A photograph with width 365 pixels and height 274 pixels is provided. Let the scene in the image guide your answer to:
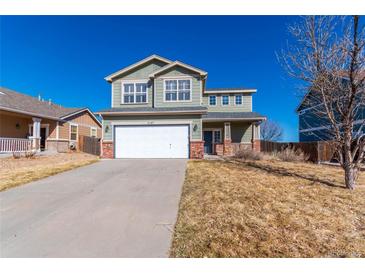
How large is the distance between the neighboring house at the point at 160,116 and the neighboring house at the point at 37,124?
23.3 ft

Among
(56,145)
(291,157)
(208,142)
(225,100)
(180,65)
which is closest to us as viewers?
(291,157)

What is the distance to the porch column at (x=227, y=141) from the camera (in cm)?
1578

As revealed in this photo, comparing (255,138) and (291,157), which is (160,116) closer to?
(255,138)

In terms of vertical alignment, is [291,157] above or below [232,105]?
below

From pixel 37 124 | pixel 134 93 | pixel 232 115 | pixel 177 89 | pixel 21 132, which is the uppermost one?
pixel 177 89

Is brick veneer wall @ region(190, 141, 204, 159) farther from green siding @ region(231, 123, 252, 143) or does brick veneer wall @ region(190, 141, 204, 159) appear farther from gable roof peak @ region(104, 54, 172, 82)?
gable roof peak @ region(104, 54, 172, 82)

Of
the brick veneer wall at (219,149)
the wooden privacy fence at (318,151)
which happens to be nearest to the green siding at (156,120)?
the brick veneer wall at (219,149)

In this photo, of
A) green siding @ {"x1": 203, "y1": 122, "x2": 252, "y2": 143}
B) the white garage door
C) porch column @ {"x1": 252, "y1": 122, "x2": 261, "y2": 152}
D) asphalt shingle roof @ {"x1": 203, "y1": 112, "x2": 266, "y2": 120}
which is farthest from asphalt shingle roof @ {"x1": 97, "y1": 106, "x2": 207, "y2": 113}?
porch column @ {"x1": 252, "y1": 122, "x2": 261, "y2": 152}

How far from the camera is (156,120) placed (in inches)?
505

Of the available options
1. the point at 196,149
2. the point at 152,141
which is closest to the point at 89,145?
the point at 152,141

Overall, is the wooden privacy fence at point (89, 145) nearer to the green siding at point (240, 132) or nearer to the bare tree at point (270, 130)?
the green siding at point (240, 132)

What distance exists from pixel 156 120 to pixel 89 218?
30.5 feet

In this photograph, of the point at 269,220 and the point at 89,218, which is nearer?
the point at 269,220

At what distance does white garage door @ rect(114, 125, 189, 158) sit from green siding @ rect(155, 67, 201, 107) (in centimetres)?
200
